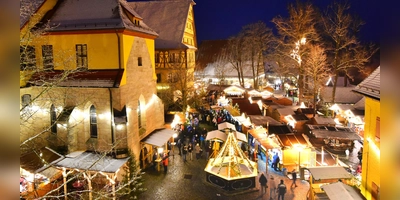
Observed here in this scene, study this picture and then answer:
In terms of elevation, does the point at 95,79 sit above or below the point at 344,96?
above

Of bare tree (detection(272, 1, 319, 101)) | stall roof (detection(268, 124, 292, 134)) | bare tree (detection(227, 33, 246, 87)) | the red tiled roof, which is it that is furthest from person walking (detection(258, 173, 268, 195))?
bare tree (detection(227, 33, 246, 87))

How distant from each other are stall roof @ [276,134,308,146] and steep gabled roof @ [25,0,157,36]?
11416 mm

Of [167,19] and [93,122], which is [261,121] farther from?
[167,19]

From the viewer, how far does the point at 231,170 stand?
697 inches

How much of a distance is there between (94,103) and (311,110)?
19159mm

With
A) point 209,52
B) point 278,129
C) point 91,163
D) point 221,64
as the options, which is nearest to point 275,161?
point 278,129

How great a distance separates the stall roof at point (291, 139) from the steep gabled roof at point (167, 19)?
69.5 feet

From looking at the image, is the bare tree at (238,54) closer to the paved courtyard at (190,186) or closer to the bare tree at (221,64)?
the bare tree at (221,64)

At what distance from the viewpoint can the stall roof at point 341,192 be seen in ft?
36.7

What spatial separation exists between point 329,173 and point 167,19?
3071 cm

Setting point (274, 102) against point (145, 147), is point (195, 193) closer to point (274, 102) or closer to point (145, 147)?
point (145, 147)

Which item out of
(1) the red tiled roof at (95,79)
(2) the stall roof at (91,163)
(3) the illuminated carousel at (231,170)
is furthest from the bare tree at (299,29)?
(2) the stall roof at (91,163)

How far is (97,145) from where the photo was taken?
18906mm

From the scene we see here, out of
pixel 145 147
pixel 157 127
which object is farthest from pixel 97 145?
pixel 157 127
